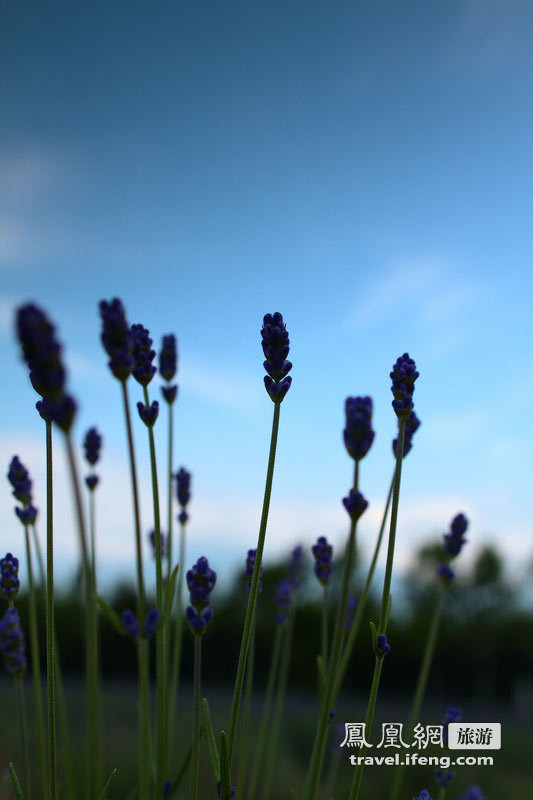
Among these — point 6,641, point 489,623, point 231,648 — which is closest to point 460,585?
point 489,623

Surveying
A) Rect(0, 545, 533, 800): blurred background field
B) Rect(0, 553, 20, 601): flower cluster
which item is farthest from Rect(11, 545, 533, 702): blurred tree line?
Rect(0, 553, 20, 601): flower cluster

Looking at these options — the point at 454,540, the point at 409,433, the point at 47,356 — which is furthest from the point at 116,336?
the point at 454,540

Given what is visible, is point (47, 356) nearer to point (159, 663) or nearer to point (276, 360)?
point (276, 360)

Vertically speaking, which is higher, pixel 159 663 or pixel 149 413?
pixel 149 413

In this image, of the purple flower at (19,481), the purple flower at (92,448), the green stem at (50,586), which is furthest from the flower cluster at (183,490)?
the green stem at (50,586)

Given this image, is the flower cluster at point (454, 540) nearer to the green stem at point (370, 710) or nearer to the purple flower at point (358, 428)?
the green stem at point (370, 710)

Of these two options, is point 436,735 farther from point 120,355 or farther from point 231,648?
point 231,648
